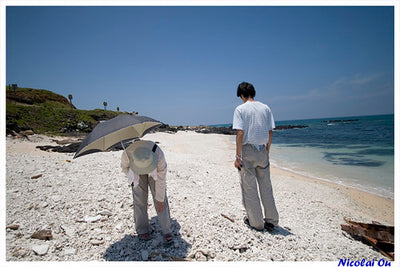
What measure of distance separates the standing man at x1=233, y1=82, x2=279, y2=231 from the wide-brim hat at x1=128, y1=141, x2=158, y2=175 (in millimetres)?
1503

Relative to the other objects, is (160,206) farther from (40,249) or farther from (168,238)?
(40,249)

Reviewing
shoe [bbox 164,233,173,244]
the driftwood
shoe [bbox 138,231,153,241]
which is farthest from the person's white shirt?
the driftwood

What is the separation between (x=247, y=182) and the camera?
3389mm

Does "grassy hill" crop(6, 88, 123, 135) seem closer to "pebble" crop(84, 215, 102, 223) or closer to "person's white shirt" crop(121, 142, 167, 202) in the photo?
"pebble" crop(84, 215, 102, 223)

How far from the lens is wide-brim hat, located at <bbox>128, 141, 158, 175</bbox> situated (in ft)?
8.39

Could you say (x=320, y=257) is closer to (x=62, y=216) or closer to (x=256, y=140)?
(x=256, y=140)

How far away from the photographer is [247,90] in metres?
3.52

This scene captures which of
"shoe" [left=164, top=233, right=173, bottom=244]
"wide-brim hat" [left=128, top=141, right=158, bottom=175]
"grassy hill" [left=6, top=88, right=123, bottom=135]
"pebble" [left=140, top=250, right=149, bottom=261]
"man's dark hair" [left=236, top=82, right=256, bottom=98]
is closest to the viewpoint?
"wide-brim hat" [left=128, top=141, right=158, bottom=175]

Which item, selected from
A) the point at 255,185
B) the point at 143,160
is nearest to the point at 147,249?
the point at 143,160

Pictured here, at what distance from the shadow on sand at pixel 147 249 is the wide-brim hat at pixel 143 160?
4.06 ft

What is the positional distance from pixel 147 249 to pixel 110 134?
1.83m

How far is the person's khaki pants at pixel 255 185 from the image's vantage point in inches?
130

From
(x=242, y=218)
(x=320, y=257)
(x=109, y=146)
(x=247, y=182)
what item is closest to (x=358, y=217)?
(x=320, y=257)

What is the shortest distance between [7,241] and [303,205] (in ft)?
22.7
